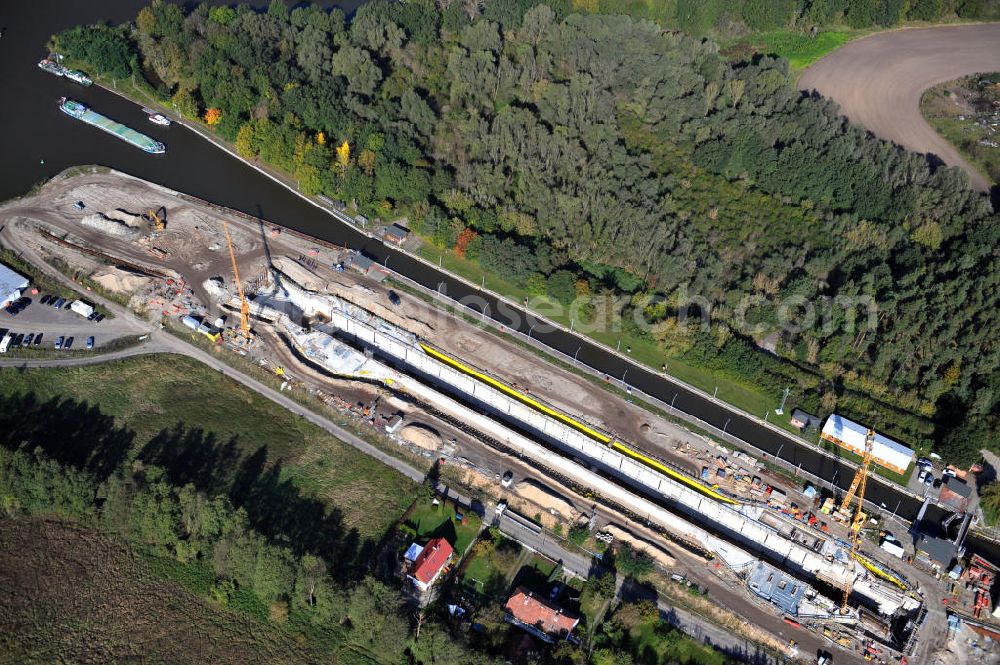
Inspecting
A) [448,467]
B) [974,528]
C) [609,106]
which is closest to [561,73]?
[609,106]

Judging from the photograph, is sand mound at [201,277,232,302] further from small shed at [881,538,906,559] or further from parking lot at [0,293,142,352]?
small shed at [881,538,906,559]

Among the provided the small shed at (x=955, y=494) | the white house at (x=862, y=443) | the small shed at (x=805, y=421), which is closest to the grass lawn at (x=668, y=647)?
the small shed at (x=805, y=421)

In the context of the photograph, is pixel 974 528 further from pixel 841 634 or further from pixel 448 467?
pixel 448 467

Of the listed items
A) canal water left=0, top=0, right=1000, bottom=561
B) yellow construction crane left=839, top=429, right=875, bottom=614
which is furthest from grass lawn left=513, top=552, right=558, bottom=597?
yellow construction crane left=839, top=429, right=875, bottom=614

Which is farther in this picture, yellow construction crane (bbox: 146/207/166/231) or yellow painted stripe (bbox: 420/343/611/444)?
yellow construction crane (bbox: 146/207/166/231)

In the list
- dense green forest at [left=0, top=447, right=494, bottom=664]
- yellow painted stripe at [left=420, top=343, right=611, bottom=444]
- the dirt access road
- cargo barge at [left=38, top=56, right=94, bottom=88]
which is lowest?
dense green forest at [left=0, top=447, right=494, bottom=664]

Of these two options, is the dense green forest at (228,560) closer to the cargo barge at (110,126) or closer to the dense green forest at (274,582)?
the dense green forest at (274,582)

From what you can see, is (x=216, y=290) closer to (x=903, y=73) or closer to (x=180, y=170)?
(x=180, y=170)
